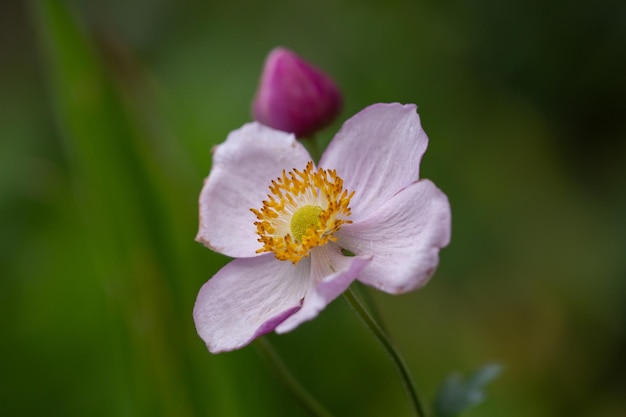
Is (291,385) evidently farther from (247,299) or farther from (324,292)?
(324,292)

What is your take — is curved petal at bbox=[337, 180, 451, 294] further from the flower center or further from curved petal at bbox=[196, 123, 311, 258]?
curved petal at bbox=[196, 123, 311, 258]

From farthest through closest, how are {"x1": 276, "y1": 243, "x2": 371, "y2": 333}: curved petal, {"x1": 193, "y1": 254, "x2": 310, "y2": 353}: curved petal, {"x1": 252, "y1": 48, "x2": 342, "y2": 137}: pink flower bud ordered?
{"x1": 252, "y1": 48, "x2": 342, "y2": 137}: pink flower bud < {"x1": 193, "y1": 254, "x2": 310, "y2": 353}: curved petal < {"x1": 276, "y1": 243, "x2": 371, "y2": 333}: curved petal

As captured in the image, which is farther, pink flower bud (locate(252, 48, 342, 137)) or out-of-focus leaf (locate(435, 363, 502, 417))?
pink flower bud (locate(252, 48, 342, 137))

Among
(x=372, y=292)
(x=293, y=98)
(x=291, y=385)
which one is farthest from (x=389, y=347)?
(x=372, y=292)

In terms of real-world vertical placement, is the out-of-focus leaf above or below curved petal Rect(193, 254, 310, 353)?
below

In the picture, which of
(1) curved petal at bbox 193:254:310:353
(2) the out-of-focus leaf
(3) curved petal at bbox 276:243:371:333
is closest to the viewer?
(3) curved petal at bbox 276:243:371:333

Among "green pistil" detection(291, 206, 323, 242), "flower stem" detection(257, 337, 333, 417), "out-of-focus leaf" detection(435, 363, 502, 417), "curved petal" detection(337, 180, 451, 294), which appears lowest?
"out-of-focus leaf" detection(435, 363, 502, 417)

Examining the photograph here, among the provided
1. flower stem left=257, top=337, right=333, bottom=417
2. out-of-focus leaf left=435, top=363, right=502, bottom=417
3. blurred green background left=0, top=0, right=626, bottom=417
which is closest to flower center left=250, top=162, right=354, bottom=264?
flower stem left=257, top=337, right=333, bottom=417
